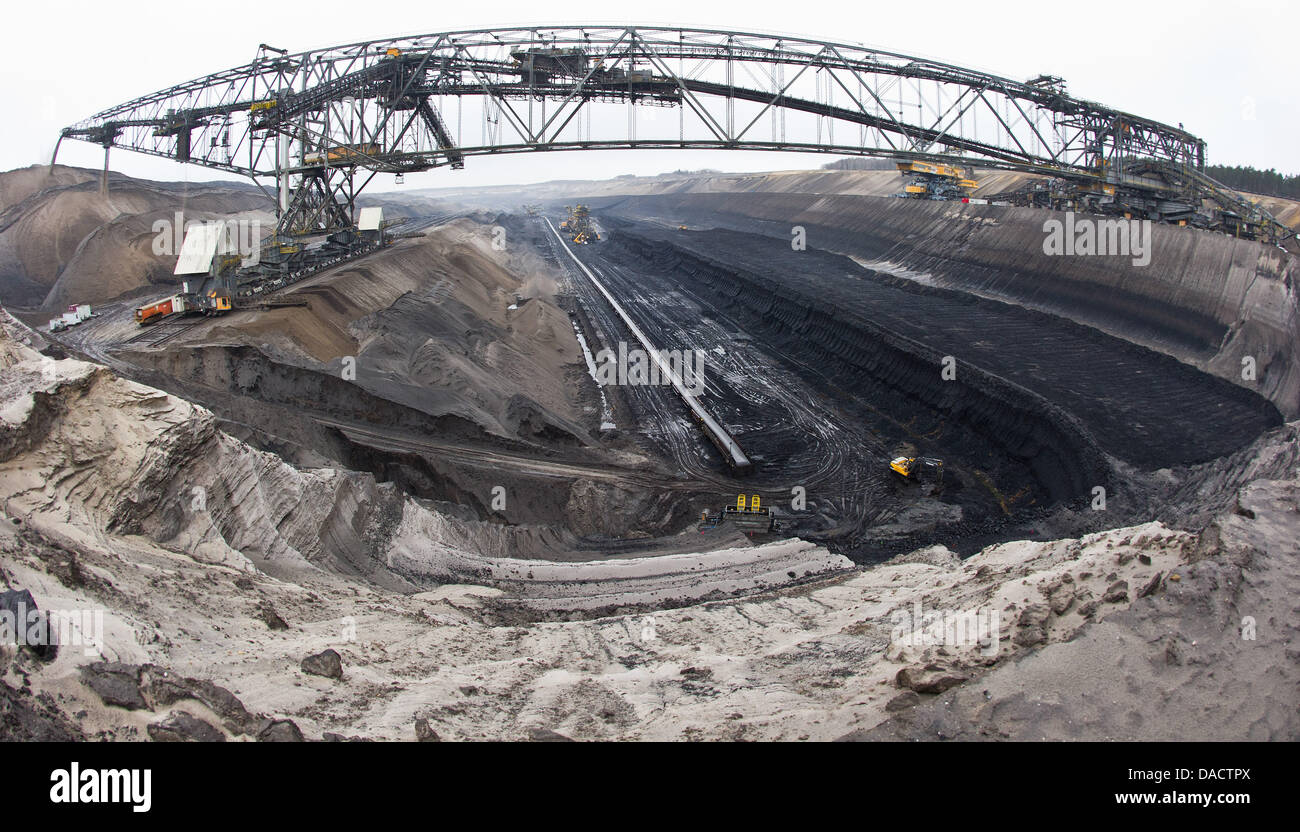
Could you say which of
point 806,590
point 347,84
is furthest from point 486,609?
point 347,84

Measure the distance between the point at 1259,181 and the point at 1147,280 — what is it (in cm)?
3747

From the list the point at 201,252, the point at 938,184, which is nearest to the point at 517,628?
the point at 201,252

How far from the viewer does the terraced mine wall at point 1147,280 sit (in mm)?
26531

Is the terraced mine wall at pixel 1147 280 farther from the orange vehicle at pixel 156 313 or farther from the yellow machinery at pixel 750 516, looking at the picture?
the orange vehicle at pixel 156 313

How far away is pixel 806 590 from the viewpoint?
13656mm

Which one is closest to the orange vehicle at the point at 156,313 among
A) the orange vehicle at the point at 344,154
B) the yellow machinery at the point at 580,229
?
the orange vehicle at the point at 344,154

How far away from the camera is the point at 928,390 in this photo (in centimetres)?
2578

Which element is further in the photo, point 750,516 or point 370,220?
point 370,220

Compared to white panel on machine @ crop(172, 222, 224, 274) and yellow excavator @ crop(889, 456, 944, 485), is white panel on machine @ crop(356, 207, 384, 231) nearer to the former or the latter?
white panel on machine @ crop(172, 222, 224, 274)

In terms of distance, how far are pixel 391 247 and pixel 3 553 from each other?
35.2 meters

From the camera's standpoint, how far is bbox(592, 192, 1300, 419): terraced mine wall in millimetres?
26531

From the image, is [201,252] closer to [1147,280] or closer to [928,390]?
[928,390]

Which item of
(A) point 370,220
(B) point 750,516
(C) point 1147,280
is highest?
(A) point 370,220

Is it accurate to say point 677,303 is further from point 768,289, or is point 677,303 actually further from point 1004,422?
point 1004,422
